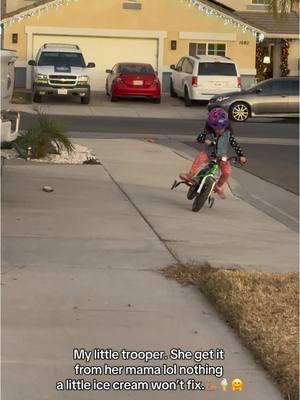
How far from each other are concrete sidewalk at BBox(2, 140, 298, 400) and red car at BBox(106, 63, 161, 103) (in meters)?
19.3

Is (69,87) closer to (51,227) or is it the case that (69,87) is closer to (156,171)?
(156,171)

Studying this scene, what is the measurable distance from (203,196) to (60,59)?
22.0 m

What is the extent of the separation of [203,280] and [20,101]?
2500 centimetres

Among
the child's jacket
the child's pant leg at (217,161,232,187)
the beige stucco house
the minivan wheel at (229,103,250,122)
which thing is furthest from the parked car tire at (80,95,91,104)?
the child's jacket

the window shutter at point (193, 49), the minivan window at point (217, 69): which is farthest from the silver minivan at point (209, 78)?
the window shutter at point (193, 49)

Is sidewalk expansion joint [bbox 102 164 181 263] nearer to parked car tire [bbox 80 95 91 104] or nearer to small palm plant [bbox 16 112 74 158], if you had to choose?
small palm plant [bbox 16 112 74 158]

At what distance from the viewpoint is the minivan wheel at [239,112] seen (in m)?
28.7

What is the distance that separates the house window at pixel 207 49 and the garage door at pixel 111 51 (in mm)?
1523

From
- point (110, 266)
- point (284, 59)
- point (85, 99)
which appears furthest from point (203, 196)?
point (284, 59)

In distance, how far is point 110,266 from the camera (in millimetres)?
8039

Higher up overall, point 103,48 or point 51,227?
point 103,48

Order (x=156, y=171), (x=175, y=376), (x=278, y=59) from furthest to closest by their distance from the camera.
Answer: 1. (x=278, y=59)
2. (x=156, y=171)
3. (x=175, y=376)

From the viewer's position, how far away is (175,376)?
5.41 metres

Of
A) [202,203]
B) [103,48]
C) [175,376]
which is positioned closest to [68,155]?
[202,203]
